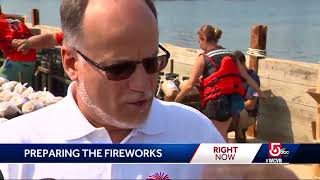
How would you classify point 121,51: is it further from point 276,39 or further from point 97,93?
point 276,39

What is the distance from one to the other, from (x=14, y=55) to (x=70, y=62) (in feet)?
19.9

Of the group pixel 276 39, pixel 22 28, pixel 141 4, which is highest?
pixel 141 4

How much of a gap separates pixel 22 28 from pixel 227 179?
21.0ft

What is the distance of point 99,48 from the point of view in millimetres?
1517

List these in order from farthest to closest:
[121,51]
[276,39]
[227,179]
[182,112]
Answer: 1. [276,39]
2. [182,112]
3. [121,51]
4. [227,179]

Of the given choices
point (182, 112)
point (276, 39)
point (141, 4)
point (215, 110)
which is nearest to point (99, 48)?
point (141, 4)

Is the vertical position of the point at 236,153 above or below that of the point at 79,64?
below

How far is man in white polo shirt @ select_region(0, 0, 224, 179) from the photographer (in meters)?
1.50

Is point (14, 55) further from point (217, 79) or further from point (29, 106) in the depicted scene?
point (217, 79)

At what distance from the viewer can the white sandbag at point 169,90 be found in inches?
312

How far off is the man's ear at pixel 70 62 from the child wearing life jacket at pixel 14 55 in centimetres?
554

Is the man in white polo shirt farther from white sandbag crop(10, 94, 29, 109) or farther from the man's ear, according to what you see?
white sandbag crop(10, 94, 29, 109)

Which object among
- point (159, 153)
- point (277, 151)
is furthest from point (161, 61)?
point (277, 151)

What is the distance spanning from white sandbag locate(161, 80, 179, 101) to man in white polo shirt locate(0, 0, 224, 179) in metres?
6.24
